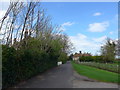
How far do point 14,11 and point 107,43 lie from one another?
5405 centimetres

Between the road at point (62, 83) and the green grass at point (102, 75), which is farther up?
the road at point (62, 83)

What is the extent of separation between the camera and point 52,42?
26453 mm

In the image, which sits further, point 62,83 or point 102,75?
point 102,75

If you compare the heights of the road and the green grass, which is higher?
the road

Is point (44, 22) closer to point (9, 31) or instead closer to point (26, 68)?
point (9, 31)

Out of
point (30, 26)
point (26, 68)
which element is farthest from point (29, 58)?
point (30, 26)

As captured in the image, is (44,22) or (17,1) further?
(44,22)

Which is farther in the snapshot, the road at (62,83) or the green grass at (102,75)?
the green grass at (102,75)

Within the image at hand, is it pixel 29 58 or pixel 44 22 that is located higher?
pixel 44 22

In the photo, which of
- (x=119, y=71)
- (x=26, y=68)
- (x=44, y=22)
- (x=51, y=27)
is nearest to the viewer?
(x=26, y=68)

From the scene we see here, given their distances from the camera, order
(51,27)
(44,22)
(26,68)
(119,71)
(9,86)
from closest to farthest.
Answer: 1. (9,86)
2. (26,68)
3. (119,71)
4. (44,22)
5. (51,27)

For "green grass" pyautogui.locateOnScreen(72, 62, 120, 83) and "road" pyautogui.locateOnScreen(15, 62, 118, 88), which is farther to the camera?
"green grass" pyautogui.locateOnScreen(72, 62, 120, 83)

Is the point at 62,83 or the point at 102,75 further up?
the point at 62,83

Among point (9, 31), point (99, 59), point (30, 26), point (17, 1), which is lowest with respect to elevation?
point (99, 59)
